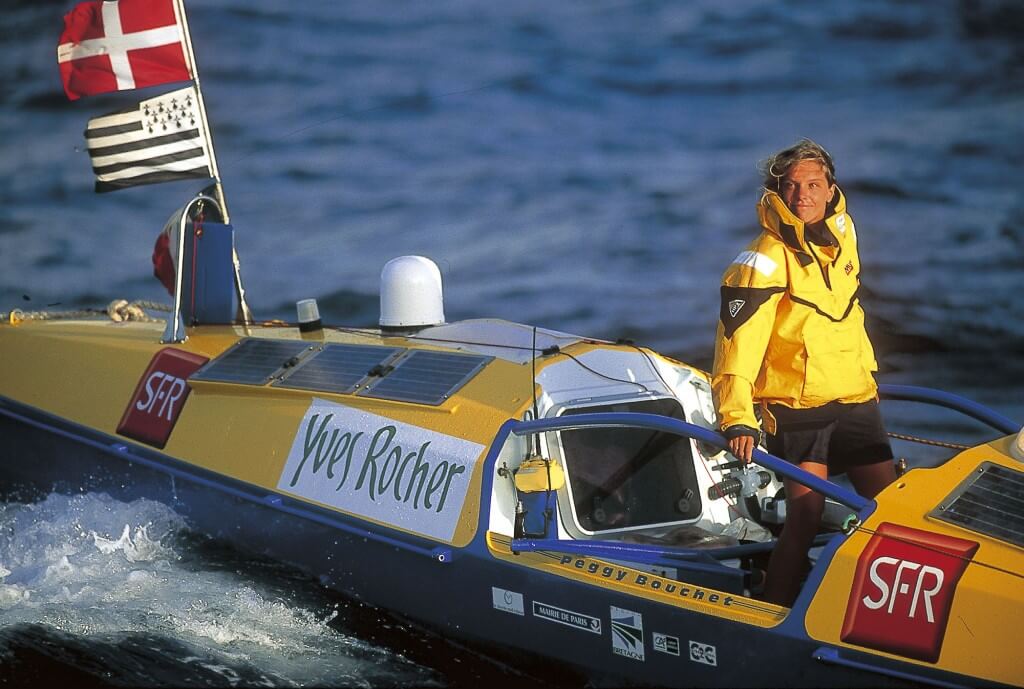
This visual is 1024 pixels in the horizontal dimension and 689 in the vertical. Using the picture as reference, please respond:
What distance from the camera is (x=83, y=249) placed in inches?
639

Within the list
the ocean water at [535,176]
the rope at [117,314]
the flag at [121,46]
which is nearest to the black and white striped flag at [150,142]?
the flag at [121,46]

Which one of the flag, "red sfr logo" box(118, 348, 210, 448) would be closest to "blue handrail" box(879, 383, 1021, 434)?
"red sfr logo" box(118, 348, 210, 448)

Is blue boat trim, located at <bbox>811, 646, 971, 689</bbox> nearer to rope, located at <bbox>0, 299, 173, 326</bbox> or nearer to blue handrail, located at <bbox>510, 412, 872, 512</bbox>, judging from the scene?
blue handrail, located at <bbox>510, 412, 872, 512</bbox>

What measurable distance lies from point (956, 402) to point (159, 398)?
4556mm

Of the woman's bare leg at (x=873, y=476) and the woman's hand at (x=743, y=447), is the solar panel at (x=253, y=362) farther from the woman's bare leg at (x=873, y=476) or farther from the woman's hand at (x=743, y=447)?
the woman's bare leg at (x=873, y=476)

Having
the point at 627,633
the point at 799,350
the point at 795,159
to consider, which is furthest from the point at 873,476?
the point at 795,159

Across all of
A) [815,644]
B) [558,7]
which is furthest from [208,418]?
[558,7]

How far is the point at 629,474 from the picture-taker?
652 centimetres

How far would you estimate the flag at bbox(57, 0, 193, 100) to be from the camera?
8.81 m

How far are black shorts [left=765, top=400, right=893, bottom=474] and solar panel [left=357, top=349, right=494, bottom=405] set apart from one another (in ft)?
6.15

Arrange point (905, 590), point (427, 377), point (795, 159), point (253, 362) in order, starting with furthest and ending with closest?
point (253, 362) → point (427, 377) → point (795, 159) → point (905, 590)

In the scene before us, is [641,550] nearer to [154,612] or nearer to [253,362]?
[154,612]

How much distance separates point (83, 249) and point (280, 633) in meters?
10.7

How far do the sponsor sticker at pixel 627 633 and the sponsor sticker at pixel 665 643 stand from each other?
0.23 feet
